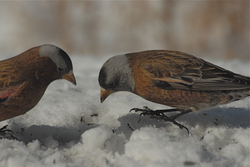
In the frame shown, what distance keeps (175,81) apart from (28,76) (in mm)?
1710

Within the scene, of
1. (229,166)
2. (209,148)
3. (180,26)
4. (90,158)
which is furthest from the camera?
(180,26)

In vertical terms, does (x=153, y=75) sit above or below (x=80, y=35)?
above

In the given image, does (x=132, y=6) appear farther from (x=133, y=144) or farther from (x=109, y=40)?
(x=133, y=144)

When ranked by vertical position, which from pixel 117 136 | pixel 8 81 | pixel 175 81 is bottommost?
pixel 117 136

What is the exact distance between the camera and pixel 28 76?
9.52ft

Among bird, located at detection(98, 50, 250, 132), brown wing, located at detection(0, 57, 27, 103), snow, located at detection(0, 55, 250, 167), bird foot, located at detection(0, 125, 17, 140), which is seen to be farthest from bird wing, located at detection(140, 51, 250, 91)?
bird foot, located at detection(0, 125, 17, 140)

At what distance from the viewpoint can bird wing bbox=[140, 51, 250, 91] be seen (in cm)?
333

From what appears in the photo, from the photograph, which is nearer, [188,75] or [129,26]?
[188,75]

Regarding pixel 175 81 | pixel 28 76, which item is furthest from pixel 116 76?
pixel 28 76

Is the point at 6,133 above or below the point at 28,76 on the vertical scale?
below

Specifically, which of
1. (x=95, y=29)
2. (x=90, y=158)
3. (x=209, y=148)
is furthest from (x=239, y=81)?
(x=95, y=29)

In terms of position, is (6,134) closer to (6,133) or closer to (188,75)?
(6,133)

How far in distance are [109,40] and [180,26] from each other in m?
2.72

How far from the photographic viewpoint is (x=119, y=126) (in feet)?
10.9
